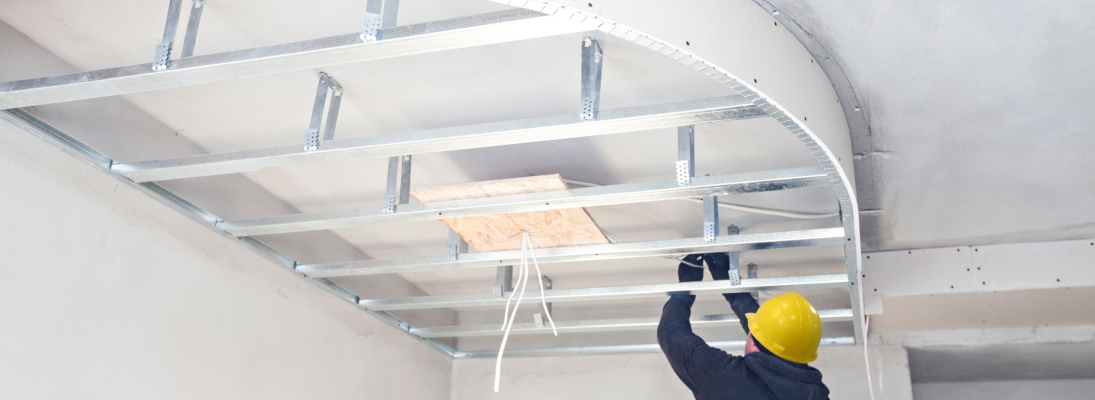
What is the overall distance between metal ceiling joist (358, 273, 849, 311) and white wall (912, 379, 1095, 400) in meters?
2.14

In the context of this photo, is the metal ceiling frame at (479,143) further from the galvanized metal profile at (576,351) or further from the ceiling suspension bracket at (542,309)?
the galvanized metal profile at (576,351)

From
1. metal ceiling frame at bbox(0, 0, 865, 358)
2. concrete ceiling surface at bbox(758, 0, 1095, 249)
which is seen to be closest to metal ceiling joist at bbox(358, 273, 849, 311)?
metal ceiling frame at bbox(0, 0, 865, 358)

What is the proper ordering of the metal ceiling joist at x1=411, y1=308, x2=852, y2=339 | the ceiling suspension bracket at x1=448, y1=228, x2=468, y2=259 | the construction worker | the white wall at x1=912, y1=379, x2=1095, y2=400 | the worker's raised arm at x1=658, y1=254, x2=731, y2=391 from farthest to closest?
the white wall at x1=912, y1=379, x2=1095, y2=400, the metal ceiling joist at x1=411, y1=308, x2=852, y2=339, the ceiling suspension bracket at x1=448, y1=228, x2=468, y2=259, the worker's raised arm at x1=658, y1=254, x2=731, y2=391, the construction worker

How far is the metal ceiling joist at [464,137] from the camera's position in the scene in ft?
7.24

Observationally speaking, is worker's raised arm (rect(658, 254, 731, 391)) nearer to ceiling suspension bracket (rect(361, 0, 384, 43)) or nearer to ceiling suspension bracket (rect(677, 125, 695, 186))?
ceiling suspension bracket (rect(677, 125, 695, 186))

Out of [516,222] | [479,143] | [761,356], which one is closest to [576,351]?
[516,222]

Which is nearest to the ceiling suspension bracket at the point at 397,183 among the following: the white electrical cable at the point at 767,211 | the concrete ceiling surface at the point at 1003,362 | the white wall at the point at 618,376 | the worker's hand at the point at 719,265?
the white electrical cable at the point at 767,211

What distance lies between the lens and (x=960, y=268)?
3.71m

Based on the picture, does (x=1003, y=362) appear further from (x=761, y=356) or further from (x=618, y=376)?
(x=761, y=356)

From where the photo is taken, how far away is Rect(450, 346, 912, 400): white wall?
4281 millimetres

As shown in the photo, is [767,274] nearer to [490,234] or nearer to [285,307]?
[490,234]

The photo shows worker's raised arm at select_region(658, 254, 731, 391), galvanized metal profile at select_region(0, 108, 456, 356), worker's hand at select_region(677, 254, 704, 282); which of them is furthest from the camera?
worker's hand at select_region(677, 254, 704, 282)

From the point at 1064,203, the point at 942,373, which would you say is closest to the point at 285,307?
the point at 1064,203

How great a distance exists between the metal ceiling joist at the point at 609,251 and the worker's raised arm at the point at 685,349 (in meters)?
0.24
